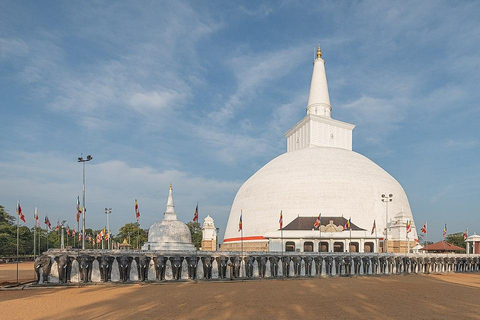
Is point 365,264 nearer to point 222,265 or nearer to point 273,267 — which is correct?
point 273,267

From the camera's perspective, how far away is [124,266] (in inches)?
837

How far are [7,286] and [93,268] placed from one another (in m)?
4.19

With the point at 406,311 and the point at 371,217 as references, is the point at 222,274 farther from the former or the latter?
the point at 371,217

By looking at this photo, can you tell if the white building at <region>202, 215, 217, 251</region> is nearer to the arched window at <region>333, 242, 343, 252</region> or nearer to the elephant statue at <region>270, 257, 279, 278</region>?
the arched window at <region>333, 242, 343, 252</region>

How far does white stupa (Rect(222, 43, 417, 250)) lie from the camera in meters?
51.4

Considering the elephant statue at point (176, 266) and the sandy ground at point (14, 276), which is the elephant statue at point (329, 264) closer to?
the elephant statue at point (176, 266)

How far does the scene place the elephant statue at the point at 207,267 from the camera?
23.0m

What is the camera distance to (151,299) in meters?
15.7

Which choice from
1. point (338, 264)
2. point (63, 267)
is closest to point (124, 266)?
point (63, 267)

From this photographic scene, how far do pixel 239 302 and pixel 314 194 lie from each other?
127 feet

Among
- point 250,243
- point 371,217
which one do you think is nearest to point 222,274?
point 250,243

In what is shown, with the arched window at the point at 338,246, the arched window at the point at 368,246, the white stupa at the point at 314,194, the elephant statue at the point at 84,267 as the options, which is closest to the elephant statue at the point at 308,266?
the elephant statue at the point at 84,267

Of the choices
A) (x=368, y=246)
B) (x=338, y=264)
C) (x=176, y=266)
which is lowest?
(x=368, y=246)

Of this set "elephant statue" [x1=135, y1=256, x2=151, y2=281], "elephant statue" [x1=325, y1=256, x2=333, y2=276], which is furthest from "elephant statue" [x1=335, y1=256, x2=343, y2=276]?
"elephant statue" [x1=135, y1=256, x2=151, y2=281]
